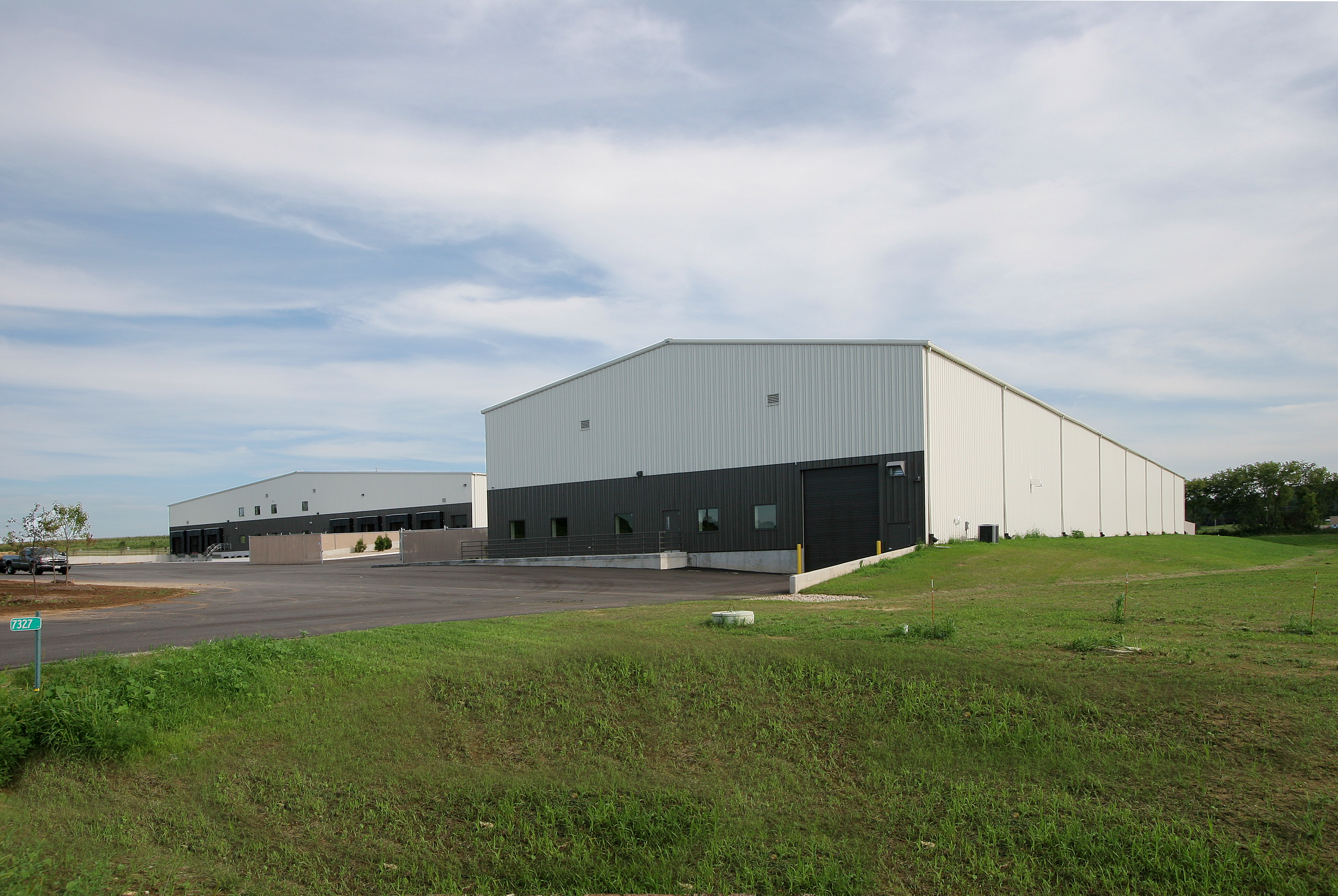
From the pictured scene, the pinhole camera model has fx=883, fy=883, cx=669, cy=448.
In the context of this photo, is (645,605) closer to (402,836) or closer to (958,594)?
(958,594)

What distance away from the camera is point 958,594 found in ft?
63.7

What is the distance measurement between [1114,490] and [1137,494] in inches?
299

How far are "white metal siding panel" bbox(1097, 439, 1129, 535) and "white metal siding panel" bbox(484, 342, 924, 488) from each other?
84.7 ft

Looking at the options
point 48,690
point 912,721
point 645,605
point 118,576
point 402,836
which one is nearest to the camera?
point 402,836

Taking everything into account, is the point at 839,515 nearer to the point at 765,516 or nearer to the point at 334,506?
the point at 765,516

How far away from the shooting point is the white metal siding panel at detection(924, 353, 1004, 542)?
99.5 feet

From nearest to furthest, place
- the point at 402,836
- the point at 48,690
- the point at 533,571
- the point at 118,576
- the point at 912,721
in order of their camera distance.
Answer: the point at 402,836, the point at 912,721, the point at 48,690, the point at 533,571, the point at 118,576

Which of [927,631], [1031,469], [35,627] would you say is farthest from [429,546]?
[927,631]

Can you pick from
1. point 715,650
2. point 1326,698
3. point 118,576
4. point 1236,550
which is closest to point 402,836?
point 715,650

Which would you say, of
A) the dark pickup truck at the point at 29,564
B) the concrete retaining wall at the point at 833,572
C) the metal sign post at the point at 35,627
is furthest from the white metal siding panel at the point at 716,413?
the metal sign post at the point at 35,627

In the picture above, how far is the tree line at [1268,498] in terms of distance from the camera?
81.2 metres

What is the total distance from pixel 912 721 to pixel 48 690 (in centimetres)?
890

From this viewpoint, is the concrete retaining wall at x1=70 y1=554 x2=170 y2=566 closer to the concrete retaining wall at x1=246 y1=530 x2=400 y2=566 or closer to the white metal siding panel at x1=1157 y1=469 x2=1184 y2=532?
the concrete retaining wall at x1=246 y1=530 x2=400 y2=566

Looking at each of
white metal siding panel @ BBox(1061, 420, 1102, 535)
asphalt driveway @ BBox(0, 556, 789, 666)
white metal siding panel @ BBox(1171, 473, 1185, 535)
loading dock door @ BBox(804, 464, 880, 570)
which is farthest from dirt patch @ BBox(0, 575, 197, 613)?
white metal siding panel @ BBox(1171, 473, 1185, 535)
